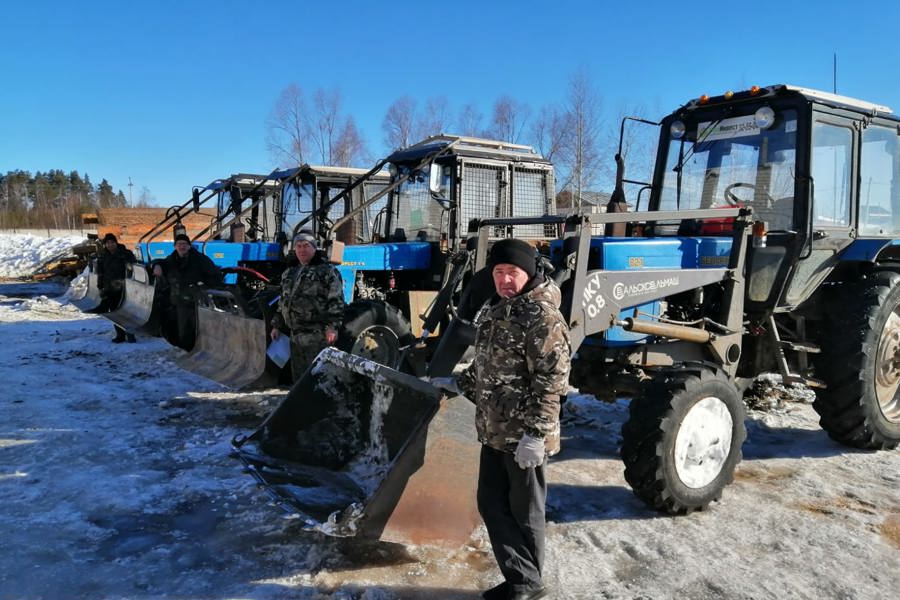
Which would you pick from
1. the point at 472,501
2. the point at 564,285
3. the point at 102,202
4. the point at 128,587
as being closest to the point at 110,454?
the point at 128,587

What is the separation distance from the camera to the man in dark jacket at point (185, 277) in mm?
7668

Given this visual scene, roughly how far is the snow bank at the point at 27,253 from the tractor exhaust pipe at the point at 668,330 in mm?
24713

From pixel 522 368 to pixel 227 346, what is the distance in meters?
4.52

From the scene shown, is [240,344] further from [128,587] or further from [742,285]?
[742,285]

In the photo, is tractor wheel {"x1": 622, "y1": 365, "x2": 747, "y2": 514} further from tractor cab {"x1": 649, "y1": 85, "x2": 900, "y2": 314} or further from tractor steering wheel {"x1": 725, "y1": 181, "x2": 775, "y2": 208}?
tractor steering wheel {"x1": 725, "y1": 181, "x2": 775, "y2": 208}

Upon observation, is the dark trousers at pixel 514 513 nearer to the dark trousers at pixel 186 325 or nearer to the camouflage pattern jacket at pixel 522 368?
the camouflage pattern jacket at pixel 522 368

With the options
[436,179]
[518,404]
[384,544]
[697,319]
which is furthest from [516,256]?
[436,179]

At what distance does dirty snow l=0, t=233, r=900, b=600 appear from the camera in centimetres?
324

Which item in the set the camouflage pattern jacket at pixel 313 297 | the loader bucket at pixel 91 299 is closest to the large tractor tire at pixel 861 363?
the camouflage pattern jacket at pixel 313 297

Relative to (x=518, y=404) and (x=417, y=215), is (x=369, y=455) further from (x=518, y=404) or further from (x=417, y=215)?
(x=417, y=215)

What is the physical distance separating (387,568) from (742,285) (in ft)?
9.99

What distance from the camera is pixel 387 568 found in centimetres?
337

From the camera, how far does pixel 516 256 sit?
9.37 feet

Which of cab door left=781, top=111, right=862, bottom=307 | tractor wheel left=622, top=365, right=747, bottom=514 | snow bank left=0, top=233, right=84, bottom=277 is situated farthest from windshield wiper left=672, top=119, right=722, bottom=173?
snow bank left=0, top=233, right=84, bottom=277
